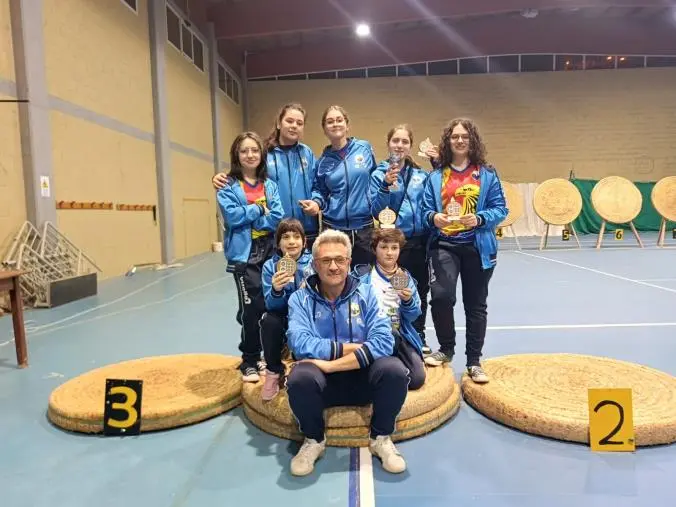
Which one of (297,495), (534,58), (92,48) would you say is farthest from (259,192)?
(534,58)

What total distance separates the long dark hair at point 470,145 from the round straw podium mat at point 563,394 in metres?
1.10

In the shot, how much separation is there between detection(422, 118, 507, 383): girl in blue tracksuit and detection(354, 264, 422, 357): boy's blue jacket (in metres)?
0.30

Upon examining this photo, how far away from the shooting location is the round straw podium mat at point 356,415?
207cm

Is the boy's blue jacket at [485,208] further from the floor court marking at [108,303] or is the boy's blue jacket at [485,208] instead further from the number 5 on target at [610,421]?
the floor court marking at [108,303]

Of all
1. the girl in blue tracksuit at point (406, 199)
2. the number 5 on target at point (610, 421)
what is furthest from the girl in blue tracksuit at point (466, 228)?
the number 5 on target at point (610, 421)

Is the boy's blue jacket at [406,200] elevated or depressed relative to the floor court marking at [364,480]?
elevated

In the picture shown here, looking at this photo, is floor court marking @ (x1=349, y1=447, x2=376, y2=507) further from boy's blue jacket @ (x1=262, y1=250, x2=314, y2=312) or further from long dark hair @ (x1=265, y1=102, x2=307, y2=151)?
long dark hair @ (x1=265, y1=102, x2=307, y2=151)

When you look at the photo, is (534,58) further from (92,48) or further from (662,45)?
(92,48)

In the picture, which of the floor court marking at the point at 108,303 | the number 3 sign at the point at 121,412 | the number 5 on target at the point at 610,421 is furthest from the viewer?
the floor court marking at the point at 108,303

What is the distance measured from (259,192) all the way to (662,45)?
14832 millimetres

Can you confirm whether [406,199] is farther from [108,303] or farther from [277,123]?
[108,303]

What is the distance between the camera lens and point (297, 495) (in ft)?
5.66

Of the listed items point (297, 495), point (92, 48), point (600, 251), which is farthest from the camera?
point (600, 251)

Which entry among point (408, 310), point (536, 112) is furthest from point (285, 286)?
point (536, 112)
